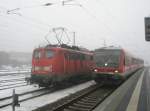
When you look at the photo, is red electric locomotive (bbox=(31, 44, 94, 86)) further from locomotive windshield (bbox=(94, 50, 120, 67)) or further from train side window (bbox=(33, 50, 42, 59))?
locomotive windshield (bbox=(94, 50, 120, 67))

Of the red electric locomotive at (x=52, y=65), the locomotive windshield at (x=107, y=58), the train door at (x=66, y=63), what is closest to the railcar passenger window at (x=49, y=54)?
the red electric locomotive at (x=52, y=65)

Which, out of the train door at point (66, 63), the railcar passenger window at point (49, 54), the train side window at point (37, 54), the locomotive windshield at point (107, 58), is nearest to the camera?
the railcar passenger window at point (49, 54)

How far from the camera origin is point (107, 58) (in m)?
19.1

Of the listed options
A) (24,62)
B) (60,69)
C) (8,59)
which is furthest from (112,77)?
(24,62)

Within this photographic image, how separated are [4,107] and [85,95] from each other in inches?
205

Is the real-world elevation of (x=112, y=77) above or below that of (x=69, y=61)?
below

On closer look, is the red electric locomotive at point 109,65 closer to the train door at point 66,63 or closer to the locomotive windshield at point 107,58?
the locomotive windshield at point 107,58

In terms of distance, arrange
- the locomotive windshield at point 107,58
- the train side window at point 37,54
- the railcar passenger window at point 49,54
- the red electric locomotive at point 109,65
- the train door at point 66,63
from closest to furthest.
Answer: the railcar passenger window at point 49,54 < the train side window at point 37,54 < the train door at point 66,63 < the red electric locomotive at point 109,65 < the locomotive windshield at point 107,58

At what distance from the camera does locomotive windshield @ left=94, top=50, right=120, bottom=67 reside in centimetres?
1878

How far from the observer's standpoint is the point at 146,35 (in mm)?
12305

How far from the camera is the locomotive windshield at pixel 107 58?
18781 millimetres

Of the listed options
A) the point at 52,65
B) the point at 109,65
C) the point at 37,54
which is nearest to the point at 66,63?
the point at 52,65

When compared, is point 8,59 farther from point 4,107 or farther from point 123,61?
point 4,107

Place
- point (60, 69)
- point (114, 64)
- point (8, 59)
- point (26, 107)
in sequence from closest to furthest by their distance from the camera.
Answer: point (26, 107)
point (60, 69)
point (114, 64)
point (8, 59)
